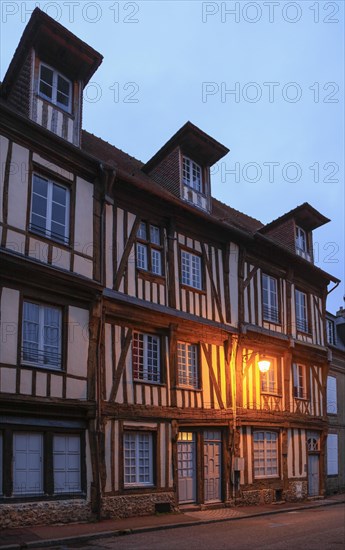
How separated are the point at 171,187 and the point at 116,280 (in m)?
4.27

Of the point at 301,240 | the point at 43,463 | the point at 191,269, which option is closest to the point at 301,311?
the point at 301,240

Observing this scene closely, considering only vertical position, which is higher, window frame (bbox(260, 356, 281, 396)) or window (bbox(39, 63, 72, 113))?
window (bbox(39, 63, 72, 113))

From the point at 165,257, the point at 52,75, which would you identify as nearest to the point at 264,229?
the point at 165,257

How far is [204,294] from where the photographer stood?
17.1m

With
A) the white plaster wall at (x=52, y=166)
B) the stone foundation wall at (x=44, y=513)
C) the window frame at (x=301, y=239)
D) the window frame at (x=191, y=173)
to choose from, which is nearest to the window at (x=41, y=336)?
the stone foundation wall at (x=44, y=513)

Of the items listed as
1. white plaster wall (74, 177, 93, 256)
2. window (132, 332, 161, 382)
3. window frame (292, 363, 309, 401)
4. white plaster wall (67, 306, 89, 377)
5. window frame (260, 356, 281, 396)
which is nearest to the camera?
white plaster wall (67, 306, 89, 377)

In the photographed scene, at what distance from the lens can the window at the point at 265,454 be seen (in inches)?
728

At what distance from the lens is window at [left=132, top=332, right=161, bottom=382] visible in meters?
15.0

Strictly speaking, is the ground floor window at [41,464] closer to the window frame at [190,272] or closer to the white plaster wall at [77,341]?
the white plaster wall at [77,341]

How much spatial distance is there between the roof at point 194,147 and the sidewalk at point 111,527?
9.26 m

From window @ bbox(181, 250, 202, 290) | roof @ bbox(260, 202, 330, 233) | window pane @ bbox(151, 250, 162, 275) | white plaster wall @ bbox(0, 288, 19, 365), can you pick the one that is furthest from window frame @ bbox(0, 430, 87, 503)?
roof @ bbox(260, 202, 330, 233)

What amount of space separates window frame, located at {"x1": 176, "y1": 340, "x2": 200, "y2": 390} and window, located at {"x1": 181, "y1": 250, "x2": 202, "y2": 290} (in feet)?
5.02

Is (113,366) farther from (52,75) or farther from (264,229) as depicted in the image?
(264,229)

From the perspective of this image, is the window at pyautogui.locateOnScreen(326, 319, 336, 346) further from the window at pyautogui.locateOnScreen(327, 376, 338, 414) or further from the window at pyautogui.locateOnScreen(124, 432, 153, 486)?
the window at pyautogui.locateOnScreen(124, 432, 153, 486)
